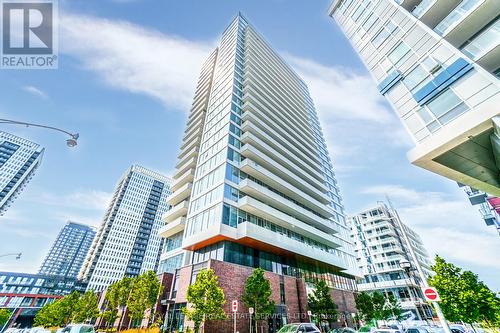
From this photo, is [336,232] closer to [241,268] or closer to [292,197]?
[292,197]

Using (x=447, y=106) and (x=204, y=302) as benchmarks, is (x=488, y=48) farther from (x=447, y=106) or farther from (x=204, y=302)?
(x=204, y=302)

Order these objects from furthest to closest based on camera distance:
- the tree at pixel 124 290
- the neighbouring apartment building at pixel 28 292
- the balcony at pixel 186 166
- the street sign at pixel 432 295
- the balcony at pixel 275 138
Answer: the neighbouring apartment building at pixel 28 292, the balcony at pixel 186 166, the balcony at pixel 275 138, the tree at pixel 124 290, the street sign at pixel 432 295

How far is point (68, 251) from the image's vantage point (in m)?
163

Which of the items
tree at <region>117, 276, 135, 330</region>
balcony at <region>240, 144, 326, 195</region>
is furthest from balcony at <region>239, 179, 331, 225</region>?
tree at <region>117, 276, 135, 330</region>

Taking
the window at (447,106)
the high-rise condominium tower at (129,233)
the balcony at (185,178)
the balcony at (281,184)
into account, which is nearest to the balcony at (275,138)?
the balcony at (281,184)

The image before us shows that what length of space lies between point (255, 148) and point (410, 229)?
289 feet

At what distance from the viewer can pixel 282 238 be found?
30.4 meters

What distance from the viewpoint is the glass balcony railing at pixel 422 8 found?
15.7 meters

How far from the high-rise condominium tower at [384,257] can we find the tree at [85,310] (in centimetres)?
5642

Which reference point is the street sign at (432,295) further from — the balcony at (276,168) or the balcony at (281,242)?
the balcony at (276,168)

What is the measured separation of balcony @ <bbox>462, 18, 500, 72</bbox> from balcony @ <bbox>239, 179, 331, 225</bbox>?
24048 millimetres

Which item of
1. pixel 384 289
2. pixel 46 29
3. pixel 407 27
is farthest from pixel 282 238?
pixel 384 289

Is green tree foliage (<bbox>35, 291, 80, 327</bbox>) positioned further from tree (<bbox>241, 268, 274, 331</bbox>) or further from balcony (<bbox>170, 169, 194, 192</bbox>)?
tree (<bbox>241, 268, 274, 331</bbox>)

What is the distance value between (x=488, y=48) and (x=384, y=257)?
219 feet
